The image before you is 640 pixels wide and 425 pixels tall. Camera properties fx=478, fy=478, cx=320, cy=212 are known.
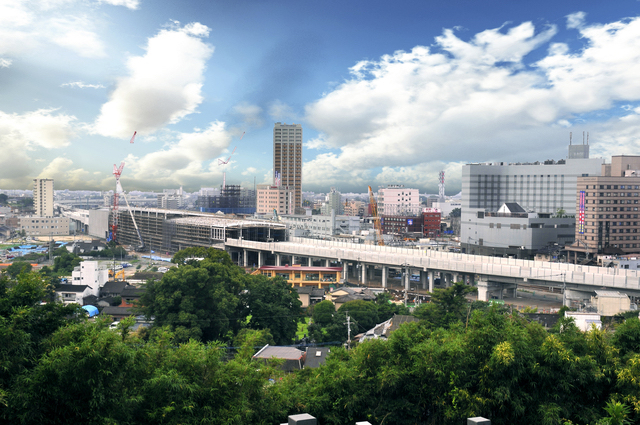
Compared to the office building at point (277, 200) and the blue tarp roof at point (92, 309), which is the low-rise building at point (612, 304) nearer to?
the blue tarp roof at point (92, 309)

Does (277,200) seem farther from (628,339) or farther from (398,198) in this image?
(628,339)

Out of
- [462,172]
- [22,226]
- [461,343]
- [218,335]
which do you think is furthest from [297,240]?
[22,226]

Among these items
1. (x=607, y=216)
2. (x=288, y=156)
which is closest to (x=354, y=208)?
(x=288, y=156)

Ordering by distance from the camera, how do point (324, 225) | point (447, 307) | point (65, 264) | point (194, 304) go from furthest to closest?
point (324, 225) < point (65, 264) < point (447, 307) < point (194, 304)

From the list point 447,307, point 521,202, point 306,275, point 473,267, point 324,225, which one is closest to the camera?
point 447,307

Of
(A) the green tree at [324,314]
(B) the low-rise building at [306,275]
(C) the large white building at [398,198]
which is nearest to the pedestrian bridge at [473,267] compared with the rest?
(B) the low-rise building at [306,275]

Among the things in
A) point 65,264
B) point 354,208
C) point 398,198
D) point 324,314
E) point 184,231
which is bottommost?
point 65,264
